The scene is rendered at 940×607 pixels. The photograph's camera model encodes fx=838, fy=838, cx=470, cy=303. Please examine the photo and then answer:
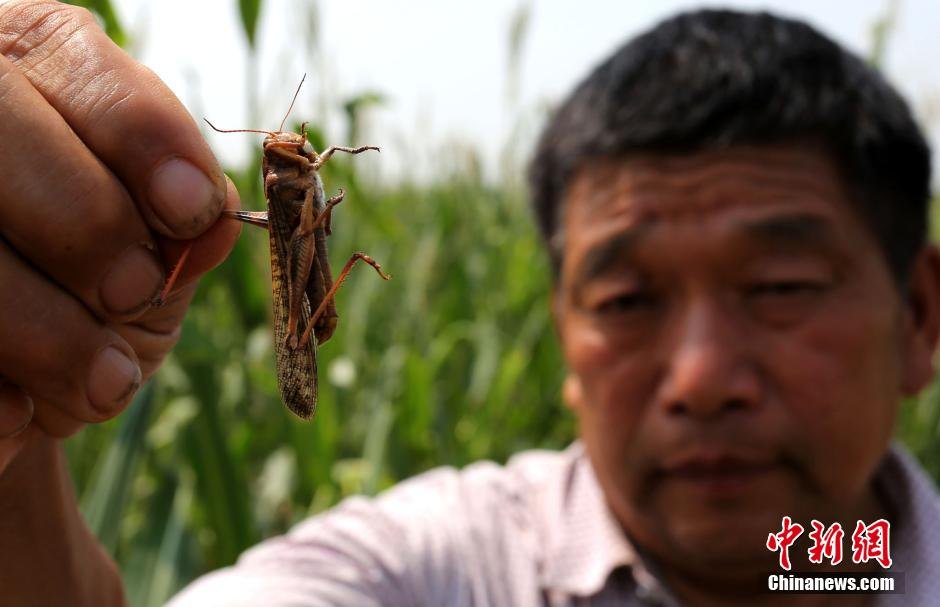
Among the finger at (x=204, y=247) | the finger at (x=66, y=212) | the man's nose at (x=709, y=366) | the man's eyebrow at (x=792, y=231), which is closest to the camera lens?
the finger at (x=66, y=212)

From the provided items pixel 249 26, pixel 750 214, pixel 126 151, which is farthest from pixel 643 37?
pixel 126 151

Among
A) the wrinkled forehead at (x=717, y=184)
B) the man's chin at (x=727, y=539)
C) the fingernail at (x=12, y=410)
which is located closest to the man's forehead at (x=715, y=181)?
the wrinkled forehead at (x=717, y=184)

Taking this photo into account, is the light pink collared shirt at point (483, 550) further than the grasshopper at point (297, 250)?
Yes

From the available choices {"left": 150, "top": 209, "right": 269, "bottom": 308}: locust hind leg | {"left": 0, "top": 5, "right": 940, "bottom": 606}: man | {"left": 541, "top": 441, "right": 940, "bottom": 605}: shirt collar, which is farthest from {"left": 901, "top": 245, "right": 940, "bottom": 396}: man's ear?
{"left": 150, "top": 209, "right": 269, "bottom": 308}: locust hind leg

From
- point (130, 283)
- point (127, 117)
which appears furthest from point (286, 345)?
point (127, 117)

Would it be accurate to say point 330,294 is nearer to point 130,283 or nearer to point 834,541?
point 130,283

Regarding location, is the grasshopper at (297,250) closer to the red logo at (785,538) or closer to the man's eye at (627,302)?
the man's eye at (627,302)

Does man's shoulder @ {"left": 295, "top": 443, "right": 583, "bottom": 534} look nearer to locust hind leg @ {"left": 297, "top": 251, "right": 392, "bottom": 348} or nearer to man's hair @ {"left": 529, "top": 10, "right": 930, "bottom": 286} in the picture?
man's hair @ {"left": 529, "top": 10, "right": 930, "bottom": 286}
